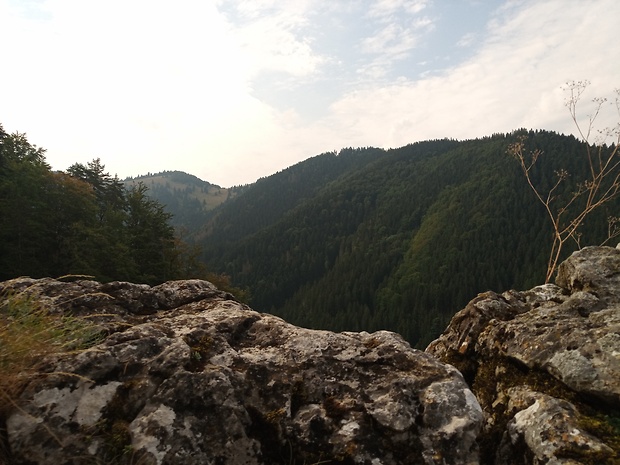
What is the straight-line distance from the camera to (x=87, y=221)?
37188 mm

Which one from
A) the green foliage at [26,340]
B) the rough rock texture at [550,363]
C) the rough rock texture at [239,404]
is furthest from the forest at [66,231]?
the rough rock texture at [550,363]

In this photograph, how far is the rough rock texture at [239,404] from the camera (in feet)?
12.1

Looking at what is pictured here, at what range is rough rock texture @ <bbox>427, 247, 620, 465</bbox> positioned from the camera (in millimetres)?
4345

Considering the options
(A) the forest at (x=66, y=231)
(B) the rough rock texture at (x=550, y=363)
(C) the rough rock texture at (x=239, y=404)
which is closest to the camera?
(C) the rough rock texture at (x=239, y=404)

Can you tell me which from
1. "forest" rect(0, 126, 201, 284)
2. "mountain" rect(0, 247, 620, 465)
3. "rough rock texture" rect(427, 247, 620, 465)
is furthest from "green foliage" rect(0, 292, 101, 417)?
"forest" rect(0, 126, 201, 284)

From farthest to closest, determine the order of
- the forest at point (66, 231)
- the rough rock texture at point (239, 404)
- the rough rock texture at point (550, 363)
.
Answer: the forest at point (66, 231) → the rough rock texture at point (550, 363) → the rough rock texture at point (239, 404)

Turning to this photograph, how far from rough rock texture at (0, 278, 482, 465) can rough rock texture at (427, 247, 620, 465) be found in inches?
37.6

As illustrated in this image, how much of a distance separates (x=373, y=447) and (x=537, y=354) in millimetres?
3566

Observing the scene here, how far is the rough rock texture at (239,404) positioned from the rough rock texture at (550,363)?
96 cm

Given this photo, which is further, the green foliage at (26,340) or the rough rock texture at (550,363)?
the rough rock texture at (550,363)

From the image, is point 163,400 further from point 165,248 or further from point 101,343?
point 165,248

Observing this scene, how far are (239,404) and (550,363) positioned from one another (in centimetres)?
466

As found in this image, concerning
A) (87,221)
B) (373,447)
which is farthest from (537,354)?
(87,221)

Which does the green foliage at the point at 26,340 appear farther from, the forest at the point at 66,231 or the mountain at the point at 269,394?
the forest at the point at 66,231
